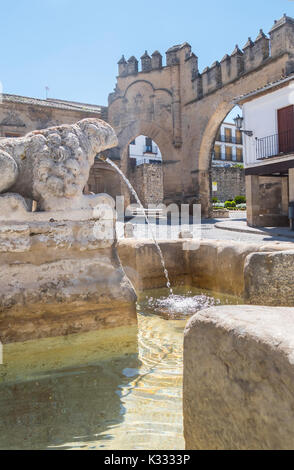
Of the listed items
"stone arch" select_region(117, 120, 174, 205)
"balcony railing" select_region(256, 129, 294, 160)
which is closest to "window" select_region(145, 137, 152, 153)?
"stone arch" select_region(117, 120, 174, 205)

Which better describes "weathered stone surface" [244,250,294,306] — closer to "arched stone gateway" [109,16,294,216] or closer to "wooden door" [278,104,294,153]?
"wooden door" [278,104,294,153]

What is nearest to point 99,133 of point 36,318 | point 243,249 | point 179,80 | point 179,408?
point 36,318

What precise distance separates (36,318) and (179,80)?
60.8 feet

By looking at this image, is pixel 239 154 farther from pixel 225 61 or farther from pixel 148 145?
pixel 225 61

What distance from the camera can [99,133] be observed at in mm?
2943

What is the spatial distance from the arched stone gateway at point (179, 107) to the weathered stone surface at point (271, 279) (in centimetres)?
1410

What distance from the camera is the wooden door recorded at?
11777 millimetres

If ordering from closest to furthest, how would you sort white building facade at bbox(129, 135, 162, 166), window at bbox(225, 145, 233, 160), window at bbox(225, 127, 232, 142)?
white building facade at bbox(129, 135, 162, 166), window at bbox(225, 145, 233, 160), window at bbox(225, 127, 232, 142)

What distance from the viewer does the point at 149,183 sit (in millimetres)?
24750

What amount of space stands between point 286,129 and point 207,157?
6114mm

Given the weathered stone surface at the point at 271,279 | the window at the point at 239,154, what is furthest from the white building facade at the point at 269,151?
the window at the point at 239,154

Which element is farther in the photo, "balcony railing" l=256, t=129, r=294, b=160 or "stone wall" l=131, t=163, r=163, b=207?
"stone wall" l=131, t=163, r=163, b=207

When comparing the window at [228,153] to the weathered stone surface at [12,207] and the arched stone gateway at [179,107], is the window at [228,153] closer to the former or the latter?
the arched stone gateway at [179,107]

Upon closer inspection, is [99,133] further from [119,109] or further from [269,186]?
[119,109]
